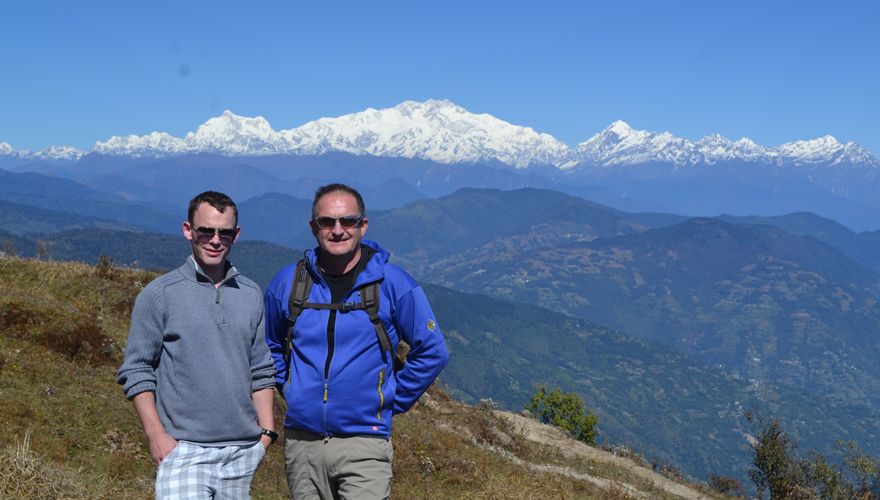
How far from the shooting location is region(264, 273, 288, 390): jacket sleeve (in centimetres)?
573

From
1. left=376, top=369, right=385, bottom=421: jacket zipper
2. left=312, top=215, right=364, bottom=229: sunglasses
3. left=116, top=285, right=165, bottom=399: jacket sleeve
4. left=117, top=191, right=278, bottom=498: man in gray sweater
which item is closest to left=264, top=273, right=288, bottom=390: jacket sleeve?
left=117, top=191, right=278, bottom=498: man in gray sweater

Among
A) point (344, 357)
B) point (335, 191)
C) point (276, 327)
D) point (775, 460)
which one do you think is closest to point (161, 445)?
point (276, 327)

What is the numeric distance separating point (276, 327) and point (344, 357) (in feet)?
2.19

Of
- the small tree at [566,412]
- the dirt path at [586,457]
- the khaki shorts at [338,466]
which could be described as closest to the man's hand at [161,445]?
the khaki shorts at [338,466]

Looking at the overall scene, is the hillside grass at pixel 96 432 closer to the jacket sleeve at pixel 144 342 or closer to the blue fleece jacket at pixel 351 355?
the jacket sleeve at pixel 144 342

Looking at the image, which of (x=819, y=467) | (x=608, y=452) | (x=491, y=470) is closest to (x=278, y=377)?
(x=491, y=470)

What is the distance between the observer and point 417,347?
5.87 metres

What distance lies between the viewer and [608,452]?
28031mm

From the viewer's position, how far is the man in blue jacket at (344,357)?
5570mm

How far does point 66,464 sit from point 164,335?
6812mm

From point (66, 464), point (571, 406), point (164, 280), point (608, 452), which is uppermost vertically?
point (164, 280)

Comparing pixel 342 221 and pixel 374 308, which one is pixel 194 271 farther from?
pixel 374 308

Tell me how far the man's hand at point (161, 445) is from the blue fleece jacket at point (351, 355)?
3.29 feet

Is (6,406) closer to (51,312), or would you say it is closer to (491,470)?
(51,312)
